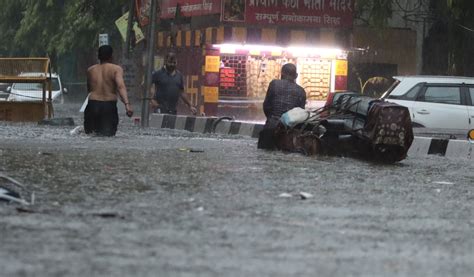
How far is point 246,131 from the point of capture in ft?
69.7

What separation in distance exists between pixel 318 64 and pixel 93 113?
41.2ft

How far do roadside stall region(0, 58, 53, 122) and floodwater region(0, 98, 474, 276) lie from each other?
1083cm

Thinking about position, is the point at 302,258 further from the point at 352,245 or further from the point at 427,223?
the point at 427,223

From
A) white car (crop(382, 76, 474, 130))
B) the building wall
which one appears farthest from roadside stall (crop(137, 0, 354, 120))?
white car (crop(382, 76, 474, 130))

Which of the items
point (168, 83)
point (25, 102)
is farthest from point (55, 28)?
point (168, 83)

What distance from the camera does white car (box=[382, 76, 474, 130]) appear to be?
19.2 metres

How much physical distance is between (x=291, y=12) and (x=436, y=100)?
8523 mm

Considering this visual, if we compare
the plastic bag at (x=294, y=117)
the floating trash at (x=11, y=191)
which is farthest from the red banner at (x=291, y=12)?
the floating trash at (x=11, y=191)

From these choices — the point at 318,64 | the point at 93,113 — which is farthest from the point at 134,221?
the point at 318,64

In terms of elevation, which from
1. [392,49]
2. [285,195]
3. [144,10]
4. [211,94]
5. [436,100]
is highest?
[144,10]

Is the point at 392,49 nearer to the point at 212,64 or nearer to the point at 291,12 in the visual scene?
the point at 291,12

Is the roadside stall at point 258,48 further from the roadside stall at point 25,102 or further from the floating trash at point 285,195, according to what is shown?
the floating trash at point 285,195

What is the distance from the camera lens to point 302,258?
255 inches

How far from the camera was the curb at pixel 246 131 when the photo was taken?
1748 cm
